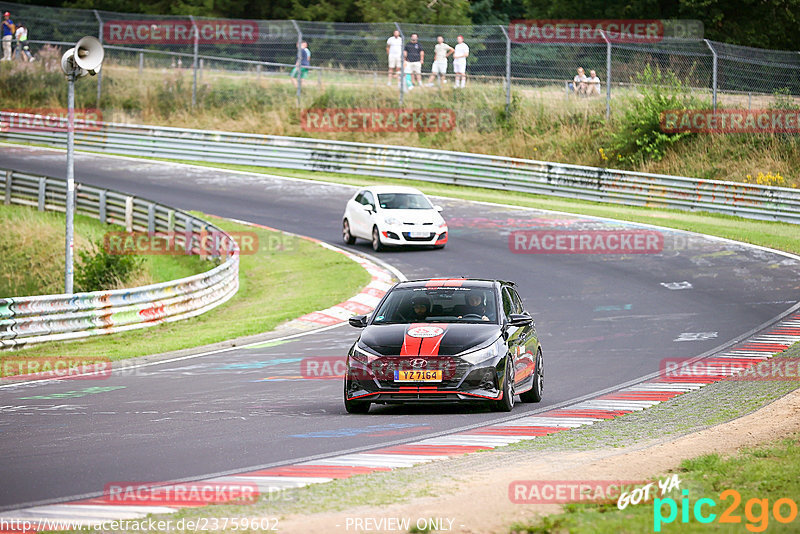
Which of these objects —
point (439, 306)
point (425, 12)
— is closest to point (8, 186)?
point (439, 306)

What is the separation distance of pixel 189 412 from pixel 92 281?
1355cm

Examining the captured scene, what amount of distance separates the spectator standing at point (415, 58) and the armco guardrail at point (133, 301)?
1361 cm

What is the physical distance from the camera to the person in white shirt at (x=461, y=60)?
128 feet

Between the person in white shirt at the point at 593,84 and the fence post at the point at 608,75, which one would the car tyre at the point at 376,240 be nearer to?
the fence post at the point at 608,75

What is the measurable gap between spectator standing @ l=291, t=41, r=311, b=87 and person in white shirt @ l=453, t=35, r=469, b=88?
5903 mm

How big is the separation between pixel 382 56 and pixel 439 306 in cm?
2954

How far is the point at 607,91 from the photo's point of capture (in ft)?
125

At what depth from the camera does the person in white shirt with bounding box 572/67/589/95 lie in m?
37.9

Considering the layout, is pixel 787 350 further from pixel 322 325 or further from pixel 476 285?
pixel 322 325

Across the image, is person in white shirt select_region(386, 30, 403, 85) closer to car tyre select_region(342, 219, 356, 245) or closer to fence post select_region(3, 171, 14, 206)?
car tyre select_region(342, 219, 356, 245)

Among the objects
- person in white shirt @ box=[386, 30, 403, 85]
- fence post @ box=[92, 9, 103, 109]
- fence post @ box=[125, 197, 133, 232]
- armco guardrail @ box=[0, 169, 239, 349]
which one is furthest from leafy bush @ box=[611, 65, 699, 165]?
fence post @ box=[92, 9, 103, 109]

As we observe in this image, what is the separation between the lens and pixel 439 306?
12.6 m

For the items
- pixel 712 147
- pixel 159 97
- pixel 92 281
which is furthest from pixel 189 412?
pixel 159 97

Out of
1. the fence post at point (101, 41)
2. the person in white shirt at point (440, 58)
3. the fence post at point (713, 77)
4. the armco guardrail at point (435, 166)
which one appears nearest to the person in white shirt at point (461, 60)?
the person in white shirt at point (440, 58)
